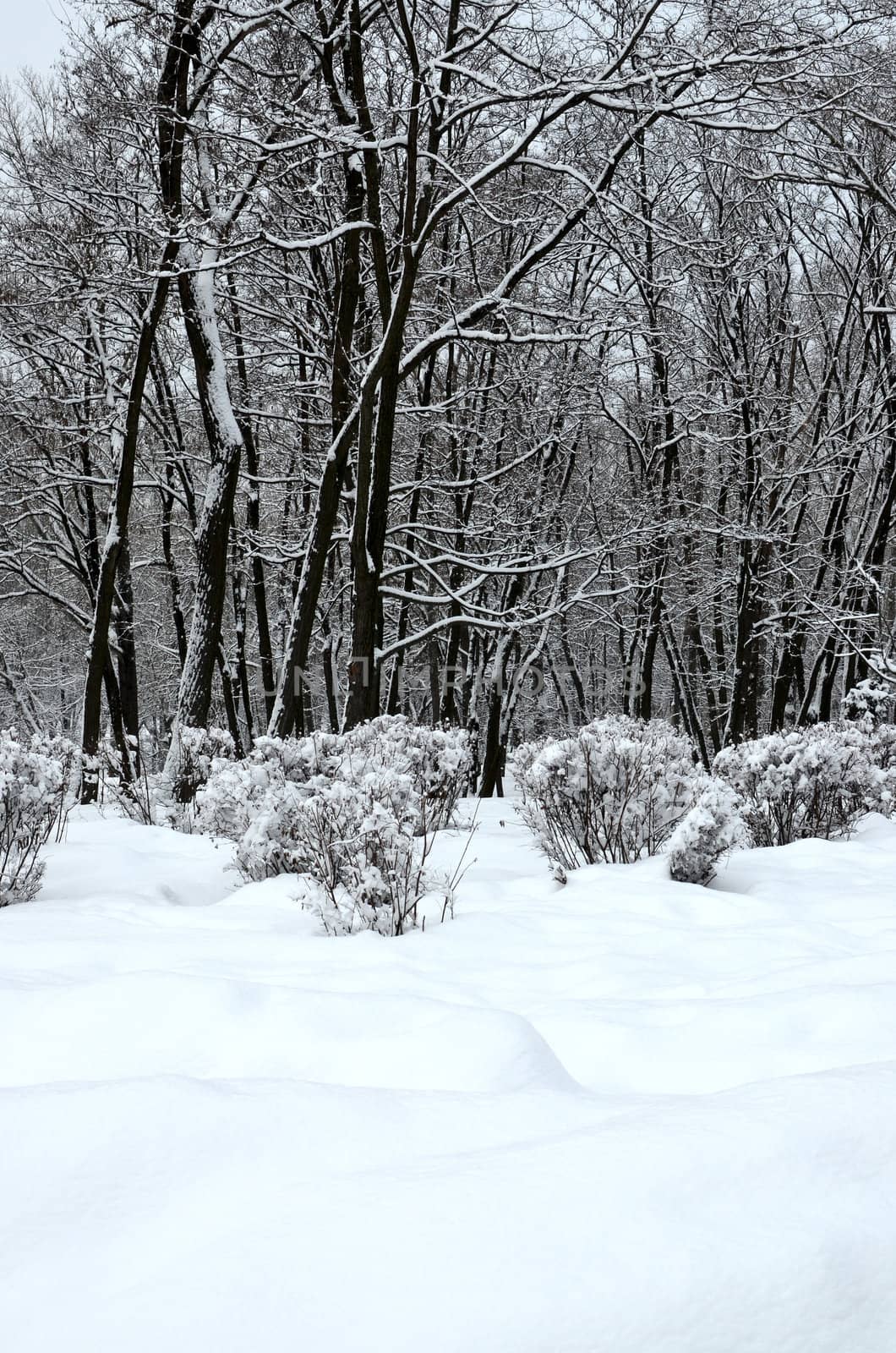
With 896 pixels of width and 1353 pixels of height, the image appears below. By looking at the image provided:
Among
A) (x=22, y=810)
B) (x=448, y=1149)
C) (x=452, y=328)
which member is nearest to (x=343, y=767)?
(x=22, y=810)

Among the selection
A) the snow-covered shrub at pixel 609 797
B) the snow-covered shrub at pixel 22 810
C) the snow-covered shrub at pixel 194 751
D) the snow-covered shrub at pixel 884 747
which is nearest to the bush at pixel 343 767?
the snow-covered shrub at pixel 609 797

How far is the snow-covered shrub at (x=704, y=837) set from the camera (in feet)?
16.0

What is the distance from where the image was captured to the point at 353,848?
4.20 m

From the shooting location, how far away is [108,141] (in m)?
10.9

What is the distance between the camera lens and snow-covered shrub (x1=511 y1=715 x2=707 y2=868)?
17.8 ft

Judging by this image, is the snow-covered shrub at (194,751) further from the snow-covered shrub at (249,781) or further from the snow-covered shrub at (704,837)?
the snow-covered shrub at (704,837)

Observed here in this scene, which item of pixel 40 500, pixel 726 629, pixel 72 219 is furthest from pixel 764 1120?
pixel 726 629

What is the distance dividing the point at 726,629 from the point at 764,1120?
946 inches

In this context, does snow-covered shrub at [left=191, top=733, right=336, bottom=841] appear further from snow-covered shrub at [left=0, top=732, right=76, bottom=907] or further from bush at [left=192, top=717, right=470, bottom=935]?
snow-covered shrub at [left=0, top=732, right=76, bottom=907]

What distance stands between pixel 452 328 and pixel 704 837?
21.5ft

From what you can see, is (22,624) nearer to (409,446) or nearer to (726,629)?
(409,446)

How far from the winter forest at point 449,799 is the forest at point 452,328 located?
125 millimetres

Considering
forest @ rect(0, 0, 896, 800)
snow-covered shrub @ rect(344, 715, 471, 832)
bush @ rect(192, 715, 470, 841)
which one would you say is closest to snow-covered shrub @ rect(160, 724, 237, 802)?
Result: forest @ rect(0, 0, 896, 800)

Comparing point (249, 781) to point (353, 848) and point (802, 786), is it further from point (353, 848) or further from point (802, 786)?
point (802, 786)
